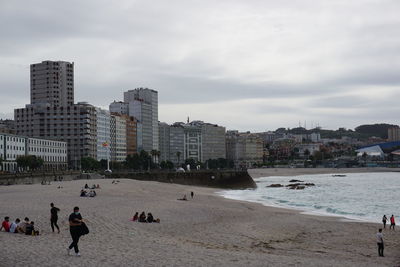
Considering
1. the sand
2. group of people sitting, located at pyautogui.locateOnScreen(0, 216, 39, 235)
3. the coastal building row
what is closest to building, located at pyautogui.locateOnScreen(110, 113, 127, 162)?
the coastal building row

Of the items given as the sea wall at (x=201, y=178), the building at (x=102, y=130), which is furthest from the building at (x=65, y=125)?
the sea wall at (x=201, y=178)

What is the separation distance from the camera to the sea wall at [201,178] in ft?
362

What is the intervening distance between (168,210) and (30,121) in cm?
13933

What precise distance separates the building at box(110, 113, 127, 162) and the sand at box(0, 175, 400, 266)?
483ft

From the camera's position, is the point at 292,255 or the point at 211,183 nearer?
the point at 292,255

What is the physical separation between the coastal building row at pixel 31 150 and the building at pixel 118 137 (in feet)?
107

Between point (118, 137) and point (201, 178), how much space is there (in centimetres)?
8647

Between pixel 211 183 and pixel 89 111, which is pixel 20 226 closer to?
pixel 211 183

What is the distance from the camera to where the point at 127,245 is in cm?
2166

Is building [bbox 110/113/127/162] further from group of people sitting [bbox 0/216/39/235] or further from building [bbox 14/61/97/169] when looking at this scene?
group of people sitting [bbox 0/216/39/235]

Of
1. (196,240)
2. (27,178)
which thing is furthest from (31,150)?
(196,240)

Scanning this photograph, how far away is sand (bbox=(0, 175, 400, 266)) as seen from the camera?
1858 centimetres

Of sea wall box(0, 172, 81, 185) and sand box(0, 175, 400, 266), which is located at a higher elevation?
sea wall box(0, 172, 81, 185)

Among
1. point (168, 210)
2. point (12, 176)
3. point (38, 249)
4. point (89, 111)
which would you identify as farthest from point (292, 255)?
point (89, 111)
